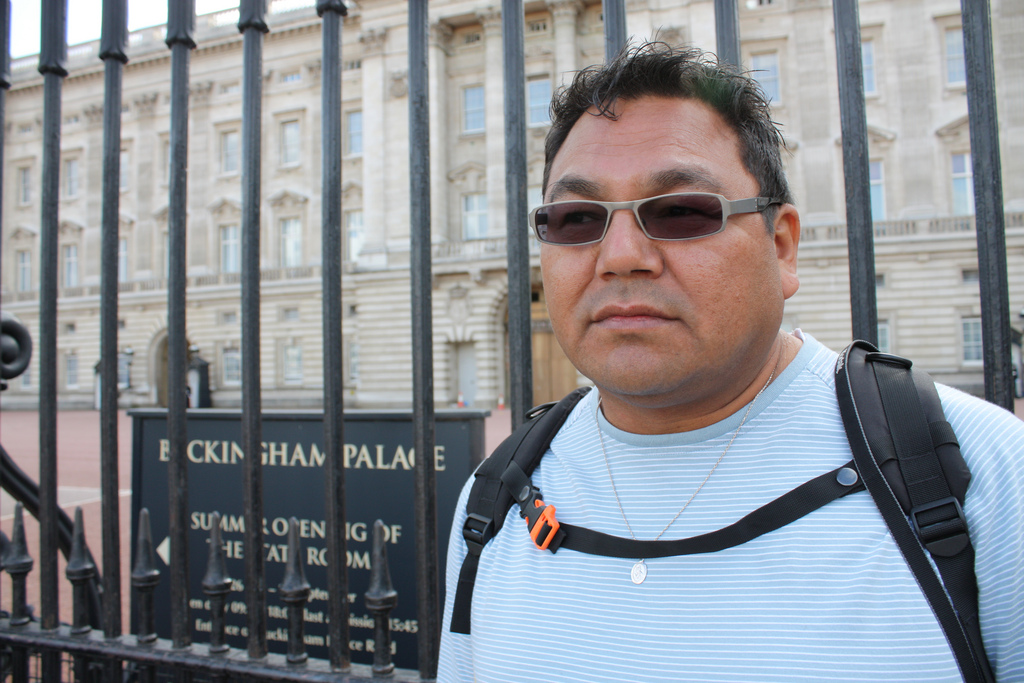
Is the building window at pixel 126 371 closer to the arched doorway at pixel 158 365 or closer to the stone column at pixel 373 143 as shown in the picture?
the arched doorway at pixel 158 365

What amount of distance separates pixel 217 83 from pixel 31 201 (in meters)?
10.5

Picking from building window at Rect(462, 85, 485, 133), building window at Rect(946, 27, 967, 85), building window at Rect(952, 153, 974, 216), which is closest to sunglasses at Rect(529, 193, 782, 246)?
building window at Rect(952, 153, 974, 216)

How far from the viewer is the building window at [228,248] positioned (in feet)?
89.6

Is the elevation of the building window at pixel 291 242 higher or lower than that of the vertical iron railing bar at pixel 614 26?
higher

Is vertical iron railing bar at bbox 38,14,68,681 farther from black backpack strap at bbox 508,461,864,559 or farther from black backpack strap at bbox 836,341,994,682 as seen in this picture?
black backpack strap at bbox 836,341,994,682

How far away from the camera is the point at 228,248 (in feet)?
90.3

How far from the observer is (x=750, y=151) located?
104 centimetres

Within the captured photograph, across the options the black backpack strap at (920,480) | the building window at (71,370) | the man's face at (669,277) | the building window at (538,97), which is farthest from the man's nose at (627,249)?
the building window at (71,370)

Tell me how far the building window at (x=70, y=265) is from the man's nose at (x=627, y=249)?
112 feet

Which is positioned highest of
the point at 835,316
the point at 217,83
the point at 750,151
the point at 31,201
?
the point at 217,83

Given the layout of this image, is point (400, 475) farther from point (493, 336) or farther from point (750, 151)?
point (493, 336)

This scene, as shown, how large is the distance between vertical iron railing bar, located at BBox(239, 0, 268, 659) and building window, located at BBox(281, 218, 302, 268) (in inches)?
1022

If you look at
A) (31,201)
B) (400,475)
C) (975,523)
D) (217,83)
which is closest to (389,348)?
(217,83)

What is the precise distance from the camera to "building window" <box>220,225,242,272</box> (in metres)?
27.3
